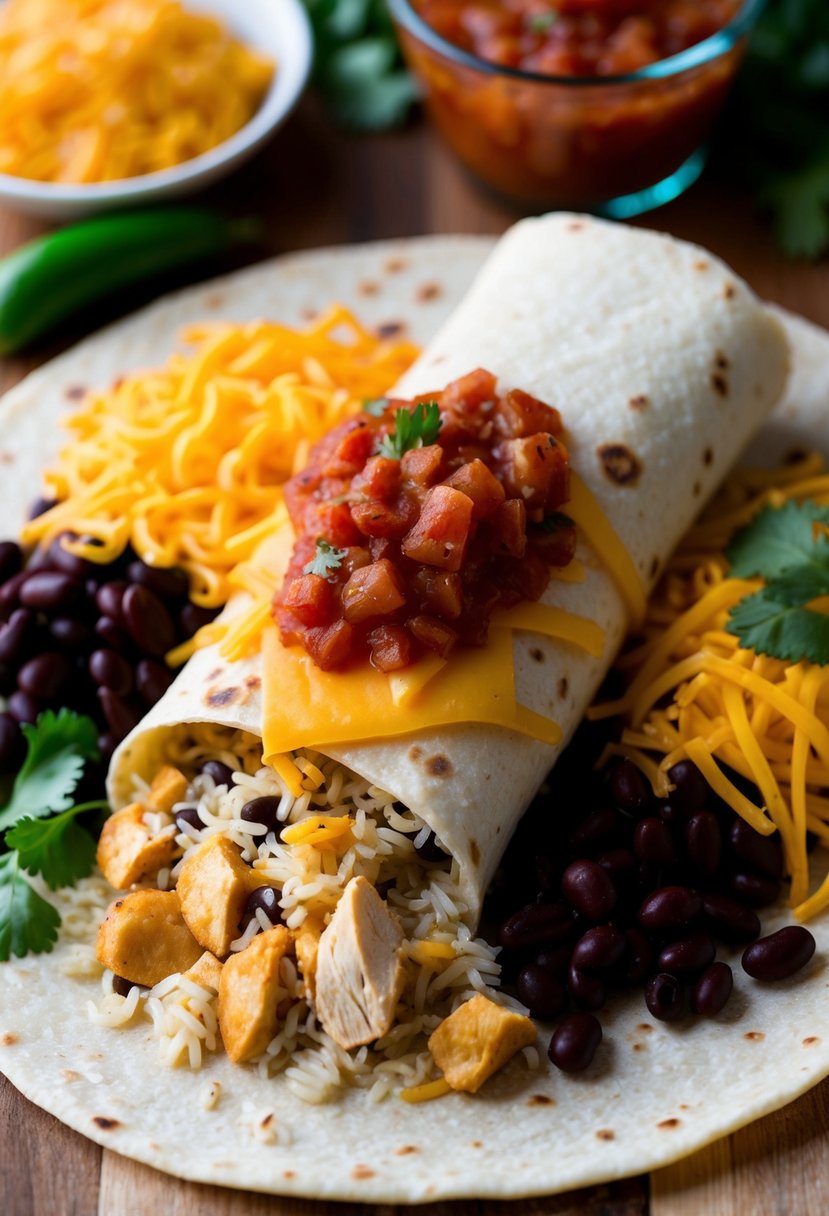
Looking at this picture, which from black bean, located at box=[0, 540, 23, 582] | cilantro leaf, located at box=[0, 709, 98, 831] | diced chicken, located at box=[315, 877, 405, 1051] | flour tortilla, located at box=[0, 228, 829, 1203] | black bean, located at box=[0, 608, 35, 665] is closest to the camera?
flour tortilla, located at box=[0, 228, 829, 1203]

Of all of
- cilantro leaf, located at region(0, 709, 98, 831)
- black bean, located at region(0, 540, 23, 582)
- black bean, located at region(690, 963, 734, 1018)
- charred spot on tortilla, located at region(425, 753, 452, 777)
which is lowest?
black bean, located at region(690, 963, 734, 1018)

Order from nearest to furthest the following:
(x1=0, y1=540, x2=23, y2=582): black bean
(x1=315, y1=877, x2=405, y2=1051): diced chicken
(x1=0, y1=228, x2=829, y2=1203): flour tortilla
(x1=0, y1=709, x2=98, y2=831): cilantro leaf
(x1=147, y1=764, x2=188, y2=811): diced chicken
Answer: (x1=0, y1=228, x2=829, y2=1203): flour tortilla → (x1=315, y1=877, x2=405, y2=1051): diced chicken → (x1=147, y1=764, x2=188, y2=811): diced chicken → (x1=0, y1=709, x2=98, y2=831): cilantro leaf → (x1=0, y1=540, x2=23, y2=582): black bean

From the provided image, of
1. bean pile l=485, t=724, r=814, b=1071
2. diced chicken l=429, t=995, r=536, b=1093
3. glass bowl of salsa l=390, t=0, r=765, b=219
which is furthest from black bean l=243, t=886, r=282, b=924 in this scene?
glass bowl of salsa l=390, t=0, r=765, b=219

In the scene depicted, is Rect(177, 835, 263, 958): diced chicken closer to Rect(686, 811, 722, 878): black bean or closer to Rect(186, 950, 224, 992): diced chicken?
Rect(186, 950, 224, 992): diced chicken

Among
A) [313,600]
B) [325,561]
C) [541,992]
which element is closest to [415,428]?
[325,561]

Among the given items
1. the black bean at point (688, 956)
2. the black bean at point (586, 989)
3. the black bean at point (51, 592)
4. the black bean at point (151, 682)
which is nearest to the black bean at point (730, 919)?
the black bean at point (688, 956)

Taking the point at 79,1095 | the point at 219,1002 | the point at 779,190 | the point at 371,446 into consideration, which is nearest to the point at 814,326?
the point at 779,190

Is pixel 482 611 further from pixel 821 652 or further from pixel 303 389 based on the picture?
pixel 303 389

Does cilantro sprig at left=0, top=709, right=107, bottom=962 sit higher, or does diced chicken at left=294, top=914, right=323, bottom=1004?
cilantro sprig at left=0, top=709, right=107, bottom=962

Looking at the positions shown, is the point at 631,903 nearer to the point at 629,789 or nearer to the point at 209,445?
the point at 629,789
